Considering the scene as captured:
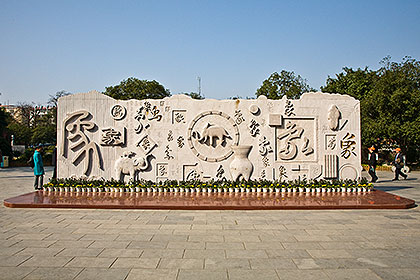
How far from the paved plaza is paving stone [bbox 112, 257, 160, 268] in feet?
0.04

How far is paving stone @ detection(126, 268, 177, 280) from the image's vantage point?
387cm

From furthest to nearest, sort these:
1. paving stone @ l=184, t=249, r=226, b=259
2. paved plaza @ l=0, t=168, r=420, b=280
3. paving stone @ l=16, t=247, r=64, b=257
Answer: paving stone @ l=16, t=247, r=64, b=257
paving stone @ l=184, t=249, r=226, b=259
paved plaza @ l=0, t=168, r=420, b=280

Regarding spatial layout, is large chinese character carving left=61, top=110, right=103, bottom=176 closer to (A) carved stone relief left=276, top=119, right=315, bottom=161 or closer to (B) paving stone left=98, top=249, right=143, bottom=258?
(A) carved stone relief left=276, top=119, right=315, bottom=161

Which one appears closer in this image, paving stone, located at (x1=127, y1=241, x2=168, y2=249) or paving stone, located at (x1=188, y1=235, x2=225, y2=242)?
paving stone, located at (x1=127, y1=241, x2=168, y2=249)

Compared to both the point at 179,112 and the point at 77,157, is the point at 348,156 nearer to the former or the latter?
the point at 179,112

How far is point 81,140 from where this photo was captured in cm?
1074

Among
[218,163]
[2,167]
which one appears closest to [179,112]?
[218,163]

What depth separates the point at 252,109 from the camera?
10.7 m

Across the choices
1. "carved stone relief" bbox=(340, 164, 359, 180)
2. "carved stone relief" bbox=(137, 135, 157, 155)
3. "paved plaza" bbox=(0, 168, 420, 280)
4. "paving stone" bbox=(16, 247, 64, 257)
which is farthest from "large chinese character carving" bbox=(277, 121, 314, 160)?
"paving stone" bbox=(16, 247, 64, 257)

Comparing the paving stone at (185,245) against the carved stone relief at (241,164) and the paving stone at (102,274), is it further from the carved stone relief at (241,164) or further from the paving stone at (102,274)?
the carved stone relief at (241,164)

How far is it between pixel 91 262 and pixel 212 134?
665 centimetres

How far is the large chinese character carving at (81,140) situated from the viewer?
1070 centimetres

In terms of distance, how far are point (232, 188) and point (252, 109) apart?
269 cm

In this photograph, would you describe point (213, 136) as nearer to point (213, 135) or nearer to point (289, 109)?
point (213, 135)
